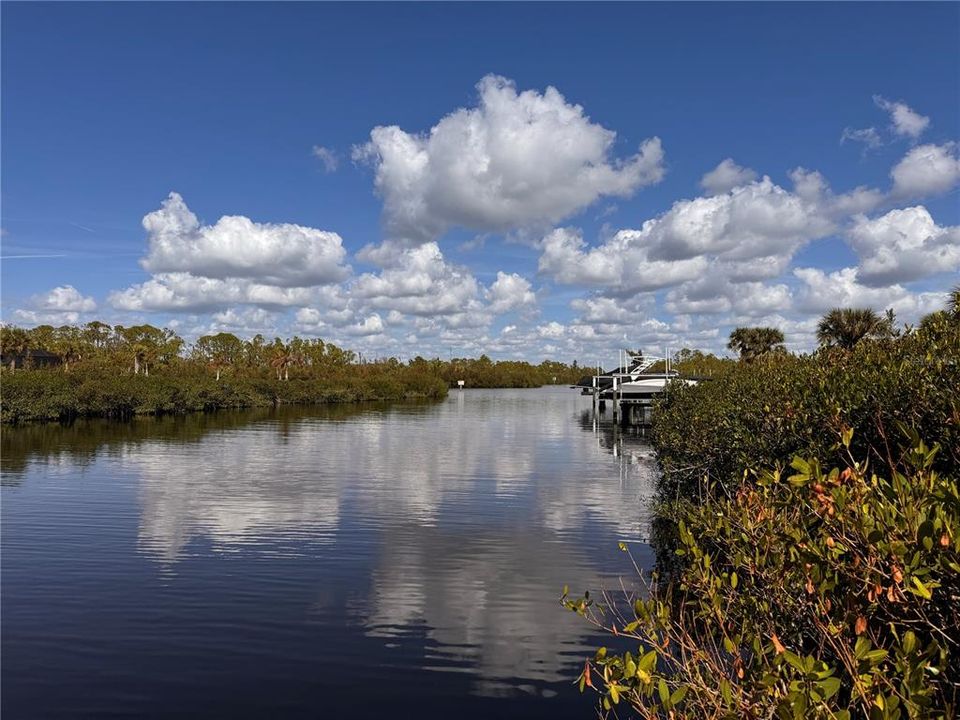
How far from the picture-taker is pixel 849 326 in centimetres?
4462

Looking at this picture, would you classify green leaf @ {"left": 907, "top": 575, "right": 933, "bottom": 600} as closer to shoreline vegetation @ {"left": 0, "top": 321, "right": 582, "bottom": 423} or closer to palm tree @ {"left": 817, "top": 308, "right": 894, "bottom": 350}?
palm tree @ {"left": 817, "top": 308, "right": 894, "bottom": 350}

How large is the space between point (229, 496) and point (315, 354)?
12307 centimetres

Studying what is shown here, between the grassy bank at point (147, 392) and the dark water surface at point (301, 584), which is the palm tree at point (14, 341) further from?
the dark water surface at point (301, 584)

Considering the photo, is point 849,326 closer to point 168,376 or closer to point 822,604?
point 822,604

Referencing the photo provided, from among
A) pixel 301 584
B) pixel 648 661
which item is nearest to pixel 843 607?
pixel 648 661

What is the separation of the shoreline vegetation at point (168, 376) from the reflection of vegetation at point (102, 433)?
307 cm

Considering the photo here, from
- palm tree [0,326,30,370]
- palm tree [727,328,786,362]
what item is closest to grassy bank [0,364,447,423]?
palm tree [0,326,30,370]

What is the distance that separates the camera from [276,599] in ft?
51.3

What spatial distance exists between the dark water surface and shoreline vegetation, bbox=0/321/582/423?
1258 inches

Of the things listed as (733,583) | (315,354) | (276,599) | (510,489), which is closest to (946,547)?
(733,583)

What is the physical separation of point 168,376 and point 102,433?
36903 mm

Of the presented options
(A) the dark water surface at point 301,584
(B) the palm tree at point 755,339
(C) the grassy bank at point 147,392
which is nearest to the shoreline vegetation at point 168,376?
(C) the grassy bank at point 147,392

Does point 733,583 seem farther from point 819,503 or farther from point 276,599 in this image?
point 276,599

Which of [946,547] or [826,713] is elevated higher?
[946,547]
